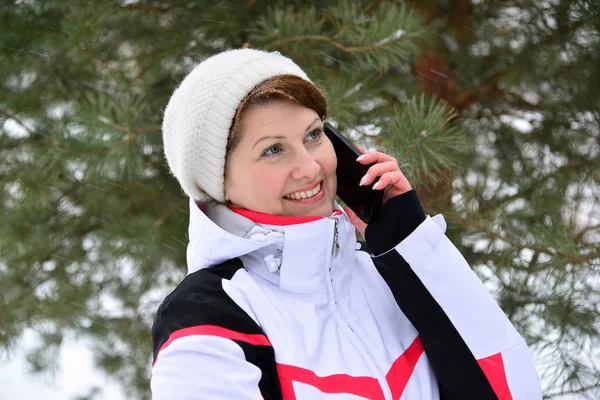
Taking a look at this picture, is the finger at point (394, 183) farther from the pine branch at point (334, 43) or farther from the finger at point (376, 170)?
the pine branch at point (334, 43)

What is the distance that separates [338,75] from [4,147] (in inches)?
44.3

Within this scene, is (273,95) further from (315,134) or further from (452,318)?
(452,318)

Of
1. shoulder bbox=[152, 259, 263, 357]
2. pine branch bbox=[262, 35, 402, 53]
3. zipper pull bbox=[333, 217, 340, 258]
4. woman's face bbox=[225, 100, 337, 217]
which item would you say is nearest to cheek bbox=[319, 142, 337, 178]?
woman's face bbox=[225, 100, 337, 217]

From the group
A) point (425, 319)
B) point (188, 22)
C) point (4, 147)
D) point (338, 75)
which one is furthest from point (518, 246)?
point (4, 147)

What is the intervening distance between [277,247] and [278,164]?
6.3 inches

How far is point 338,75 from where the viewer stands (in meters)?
1.95

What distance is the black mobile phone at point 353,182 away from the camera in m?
1.24

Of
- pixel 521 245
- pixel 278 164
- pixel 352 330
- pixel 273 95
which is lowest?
pixel 521 245

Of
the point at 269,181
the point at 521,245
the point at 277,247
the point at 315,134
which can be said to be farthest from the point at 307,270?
the point at 521,245

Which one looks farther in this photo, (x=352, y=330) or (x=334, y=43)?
(x=334, y=43)

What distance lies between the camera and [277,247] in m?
1.10

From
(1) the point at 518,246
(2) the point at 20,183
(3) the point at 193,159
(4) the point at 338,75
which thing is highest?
(3) the point at 193,159

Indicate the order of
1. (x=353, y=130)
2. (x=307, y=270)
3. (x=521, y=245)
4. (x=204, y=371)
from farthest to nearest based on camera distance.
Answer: (x=353, y=130), (x=521, y=245), (x=307, y=270), (x=204, y=371)

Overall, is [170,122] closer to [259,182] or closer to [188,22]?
[259,182]
